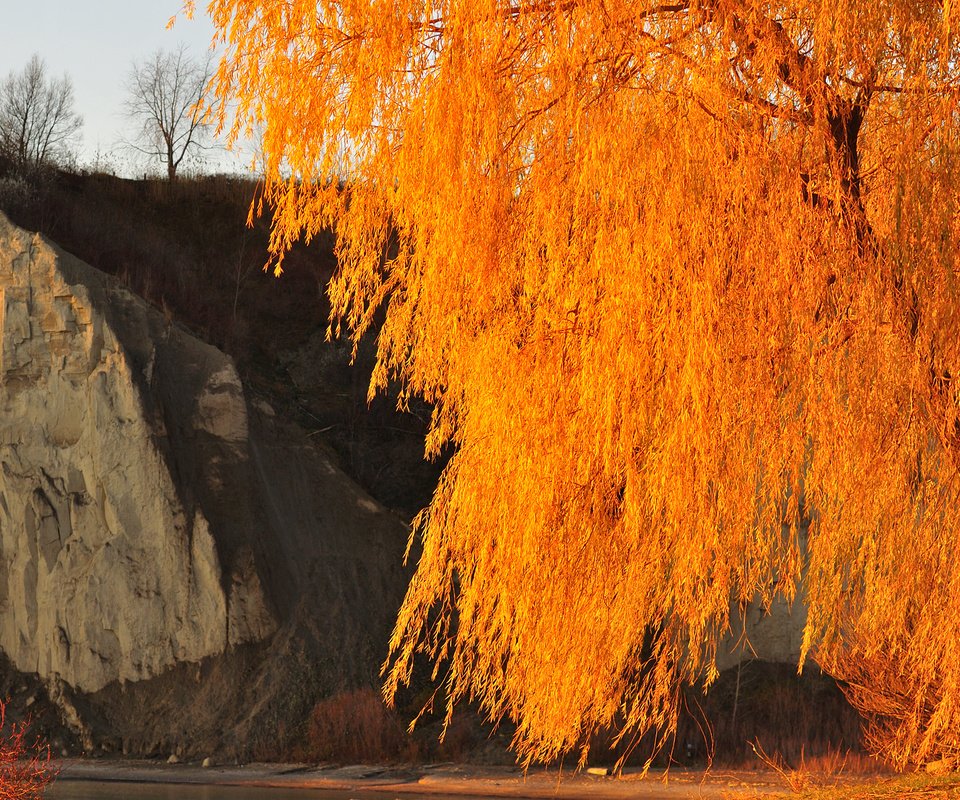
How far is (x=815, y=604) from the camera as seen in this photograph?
8.26 m

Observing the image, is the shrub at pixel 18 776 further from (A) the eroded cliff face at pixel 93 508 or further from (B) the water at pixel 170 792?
(A) the eroded cliff face at pixel 93 508

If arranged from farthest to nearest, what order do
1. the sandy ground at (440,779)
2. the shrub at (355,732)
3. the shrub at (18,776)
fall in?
1. the shrub at (355,732)
2. the sandy ground at (440,779)
3. the shrub at (18,776)

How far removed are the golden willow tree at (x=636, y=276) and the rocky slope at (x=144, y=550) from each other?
1052 cm

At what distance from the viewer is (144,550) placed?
17.6 metres

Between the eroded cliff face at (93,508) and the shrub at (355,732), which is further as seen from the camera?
the eroded cliff face at (93,508)

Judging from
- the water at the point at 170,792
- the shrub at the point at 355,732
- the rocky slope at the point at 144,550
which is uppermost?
the rocky slope at the point at 144,550

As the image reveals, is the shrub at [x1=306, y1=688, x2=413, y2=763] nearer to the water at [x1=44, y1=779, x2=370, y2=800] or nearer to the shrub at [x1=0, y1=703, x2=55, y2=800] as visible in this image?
the water at [x1=44, y1=779, x2=370, y2=800]

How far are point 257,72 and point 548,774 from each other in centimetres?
1035

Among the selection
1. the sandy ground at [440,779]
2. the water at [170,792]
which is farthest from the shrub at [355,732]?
the water at [170,792]

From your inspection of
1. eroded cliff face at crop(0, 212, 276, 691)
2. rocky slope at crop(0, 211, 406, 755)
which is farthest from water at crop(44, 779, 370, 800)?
eroded cliff face at crop(0, 212, 276, 691)

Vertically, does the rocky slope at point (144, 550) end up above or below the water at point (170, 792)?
above

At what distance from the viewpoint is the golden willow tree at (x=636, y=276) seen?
6.36 metres

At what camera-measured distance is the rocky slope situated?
17.1 m

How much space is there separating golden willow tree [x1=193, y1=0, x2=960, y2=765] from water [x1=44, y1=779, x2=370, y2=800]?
6955 millimetres
